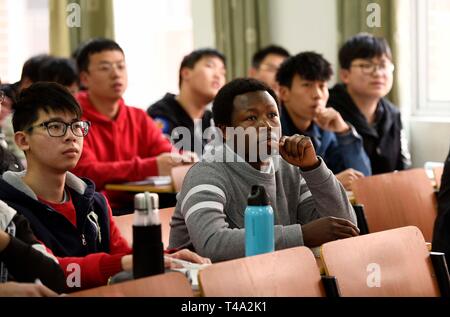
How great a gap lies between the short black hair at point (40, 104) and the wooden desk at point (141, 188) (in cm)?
159

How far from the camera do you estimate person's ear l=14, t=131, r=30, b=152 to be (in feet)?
8.15

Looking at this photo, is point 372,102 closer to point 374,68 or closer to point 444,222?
point 374,68

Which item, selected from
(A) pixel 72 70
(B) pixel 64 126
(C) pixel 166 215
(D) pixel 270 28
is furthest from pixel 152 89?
(B) pixel 64 126

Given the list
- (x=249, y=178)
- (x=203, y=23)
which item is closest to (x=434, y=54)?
(x=203, y=23)

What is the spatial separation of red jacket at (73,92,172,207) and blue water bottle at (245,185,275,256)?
7.19 feet

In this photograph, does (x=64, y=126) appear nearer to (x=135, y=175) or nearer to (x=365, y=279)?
(x=365, y=279)

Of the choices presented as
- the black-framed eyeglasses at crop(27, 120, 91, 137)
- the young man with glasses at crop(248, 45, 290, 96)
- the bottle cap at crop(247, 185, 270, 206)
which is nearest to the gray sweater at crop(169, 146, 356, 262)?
the bottle cap at crop(247, 185, 270, 206)

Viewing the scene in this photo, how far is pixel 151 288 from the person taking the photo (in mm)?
1880

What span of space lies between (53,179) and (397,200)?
62.6 inches

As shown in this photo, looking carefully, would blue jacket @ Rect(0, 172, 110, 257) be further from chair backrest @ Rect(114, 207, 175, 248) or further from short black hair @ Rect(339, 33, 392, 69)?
short black hair @ Rect(339, 33, 392, 69)

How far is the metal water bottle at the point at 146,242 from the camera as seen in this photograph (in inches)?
78.3

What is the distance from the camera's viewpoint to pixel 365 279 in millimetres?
2363
